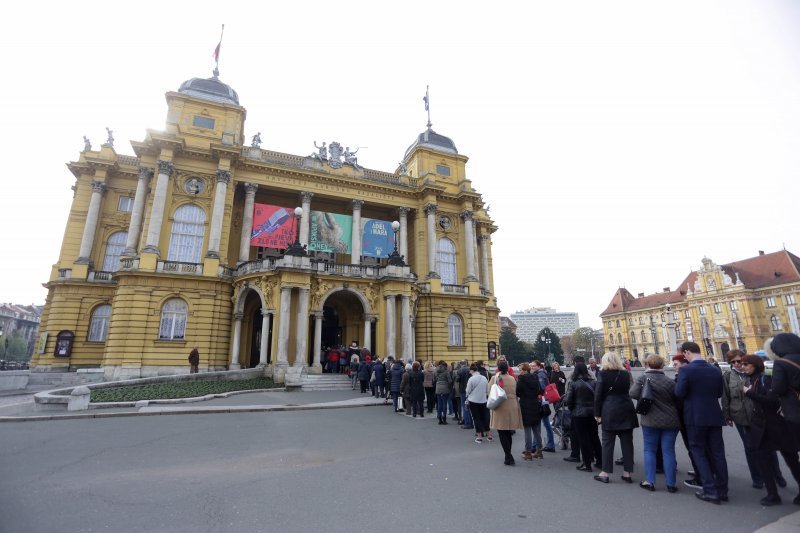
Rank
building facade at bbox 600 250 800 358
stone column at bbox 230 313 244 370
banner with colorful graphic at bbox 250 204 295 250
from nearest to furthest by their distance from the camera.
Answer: stone column at bbox 230 313 244 370
banner with colorful graphic at bbox 250 204 295 250
building facade at bbox 600 250 800 358

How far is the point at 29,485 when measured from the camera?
5641mm

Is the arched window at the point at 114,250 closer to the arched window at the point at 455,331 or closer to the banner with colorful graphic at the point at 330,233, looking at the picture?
the banner with colorful graphic at the point at 330,233

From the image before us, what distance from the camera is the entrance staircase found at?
1959 cm

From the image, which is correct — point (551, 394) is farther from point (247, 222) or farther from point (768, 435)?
point (247, 222)

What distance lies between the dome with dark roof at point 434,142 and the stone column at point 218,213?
17.8 m

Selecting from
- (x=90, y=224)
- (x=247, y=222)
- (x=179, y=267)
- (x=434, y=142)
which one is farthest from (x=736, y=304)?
(x=90, y=224)

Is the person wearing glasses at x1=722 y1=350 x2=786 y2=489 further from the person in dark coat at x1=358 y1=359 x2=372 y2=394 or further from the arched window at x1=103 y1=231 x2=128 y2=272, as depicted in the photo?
the arched window at x1=103 y1=231 x2=128 y2=272

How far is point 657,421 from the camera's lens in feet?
19.2

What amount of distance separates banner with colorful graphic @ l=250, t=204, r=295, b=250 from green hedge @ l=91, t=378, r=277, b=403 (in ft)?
35.7

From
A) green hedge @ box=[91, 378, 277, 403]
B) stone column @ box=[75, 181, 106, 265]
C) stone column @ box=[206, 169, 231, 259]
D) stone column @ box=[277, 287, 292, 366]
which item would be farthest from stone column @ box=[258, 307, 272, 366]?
stone column @ box=[75, 181, 106, 265]

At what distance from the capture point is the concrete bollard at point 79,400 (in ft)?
40.5

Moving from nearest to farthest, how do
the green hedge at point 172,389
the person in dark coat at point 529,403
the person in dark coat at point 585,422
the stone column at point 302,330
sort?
the person in dark coat at point 585,422 < the person in dark coat at point 529,403 < the green hedge at point 172,389 < the stone column at point 302,330

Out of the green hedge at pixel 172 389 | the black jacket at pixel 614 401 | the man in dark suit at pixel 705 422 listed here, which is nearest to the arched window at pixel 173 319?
the green hedge at pixel 172 389

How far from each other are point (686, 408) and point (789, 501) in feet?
5.21
